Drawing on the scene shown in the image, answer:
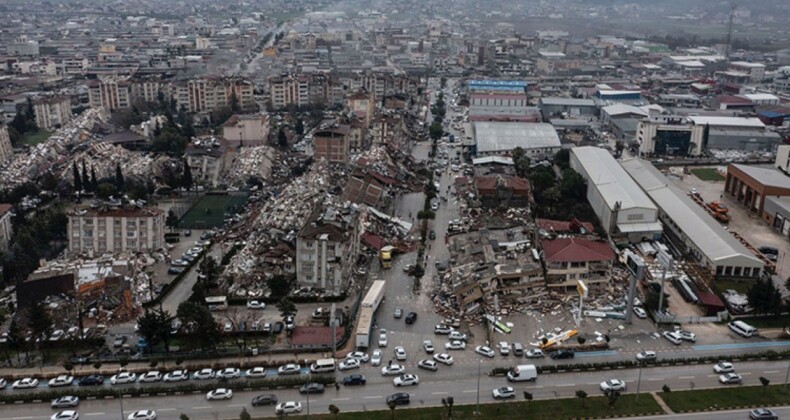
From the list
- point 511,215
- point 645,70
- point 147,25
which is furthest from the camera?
point 147,25

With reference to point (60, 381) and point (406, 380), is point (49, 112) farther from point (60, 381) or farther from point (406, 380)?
point (406, 380)

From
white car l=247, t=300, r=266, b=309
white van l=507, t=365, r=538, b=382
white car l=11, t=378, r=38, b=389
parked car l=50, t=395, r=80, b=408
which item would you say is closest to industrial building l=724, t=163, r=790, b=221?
white van l=507, t=365, r=538, b=382

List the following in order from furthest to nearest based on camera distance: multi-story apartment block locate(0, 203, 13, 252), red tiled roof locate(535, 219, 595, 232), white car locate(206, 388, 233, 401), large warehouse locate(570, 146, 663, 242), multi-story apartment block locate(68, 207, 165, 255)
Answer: large warehouse locate(570, 146, 663, 242), multi-story apartment block locate(0, 203, 13, 252), red tiled roof locate(535, 219, 595, 232), multi-story apartment block locate(68, 207, 165, 255), white car locate(206, 388, 233, 401)

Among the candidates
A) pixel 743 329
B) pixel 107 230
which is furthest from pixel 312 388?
pixel 743 329

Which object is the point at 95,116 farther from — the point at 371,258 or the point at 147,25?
the point at 147,25

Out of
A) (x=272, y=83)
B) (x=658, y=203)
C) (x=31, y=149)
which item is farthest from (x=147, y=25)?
(x=658, y=203)

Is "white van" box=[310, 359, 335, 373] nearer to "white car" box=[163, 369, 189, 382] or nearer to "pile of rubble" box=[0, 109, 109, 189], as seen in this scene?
"white car" box=[163, 369, 189, 382]
